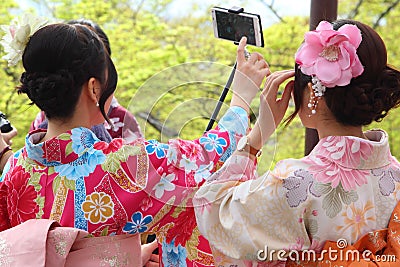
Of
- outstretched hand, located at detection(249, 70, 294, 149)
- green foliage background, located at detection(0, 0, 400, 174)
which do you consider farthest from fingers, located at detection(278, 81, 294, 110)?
green foliage background, located at detection(0, 0, 400, 174)

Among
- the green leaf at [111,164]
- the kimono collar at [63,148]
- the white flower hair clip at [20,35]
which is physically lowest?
the green leaf at [111,164]

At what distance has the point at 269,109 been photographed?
1.54 meters

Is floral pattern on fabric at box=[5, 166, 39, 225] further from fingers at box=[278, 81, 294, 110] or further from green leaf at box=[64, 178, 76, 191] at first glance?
fingers at box=[278, 81, 294, 110]

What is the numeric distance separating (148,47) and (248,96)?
8.40ft

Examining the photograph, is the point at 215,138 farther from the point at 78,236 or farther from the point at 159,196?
the point at 78,236

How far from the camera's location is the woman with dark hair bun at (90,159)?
5.19 feet

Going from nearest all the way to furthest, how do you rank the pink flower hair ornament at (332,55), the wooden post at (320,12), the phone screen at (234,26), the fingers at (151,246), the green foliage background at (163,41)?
1. the pink flower hair ornament at (332,55)
2. the phone screen at (234,26)
3. the fingers at (151,246)
4. the wooden post at (320,12)
5. the green foliage background at (163,41)

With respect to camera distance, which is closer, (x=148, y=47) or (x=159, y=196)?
(x=159, y=196)

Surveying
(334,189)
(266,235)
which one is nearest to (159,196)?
(266,235)

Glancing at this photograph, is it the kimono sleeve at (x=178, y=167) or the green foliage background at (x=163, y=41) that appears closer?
the kimono sleeve at (x=178, y=167)

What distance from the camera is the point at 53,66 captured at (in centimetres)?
157

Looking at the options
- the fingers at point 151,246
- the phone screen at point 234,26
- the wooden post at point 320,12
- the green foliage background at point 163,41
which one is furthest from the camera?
the green foliage background at point 163,41

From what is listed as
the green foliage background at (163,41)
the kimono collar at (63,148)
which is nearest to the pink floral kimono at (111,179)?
the kimono collar at (63,148)

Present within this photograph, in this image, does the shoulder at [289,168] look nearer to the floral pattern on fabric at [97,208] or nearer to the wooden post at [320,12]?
the floral pattern on fabric at [97,208]
